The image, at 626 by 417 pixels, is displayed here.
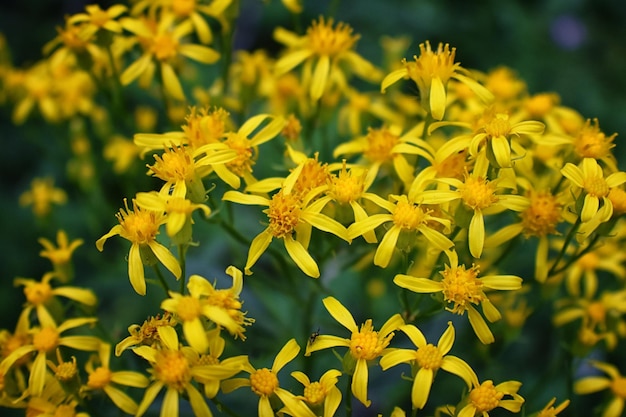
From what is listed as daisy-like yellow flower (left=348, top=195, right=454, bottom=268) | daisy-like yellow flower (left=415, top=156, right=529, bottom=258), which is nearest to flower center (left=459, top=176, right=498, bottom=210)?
daisy-like yellow flower (left=415, top=156, right=529, bottom=258)

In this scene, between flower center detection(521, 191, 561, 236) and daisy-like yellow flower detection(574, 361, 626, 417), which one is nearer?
flower center detection(521, 191, 561, 236)

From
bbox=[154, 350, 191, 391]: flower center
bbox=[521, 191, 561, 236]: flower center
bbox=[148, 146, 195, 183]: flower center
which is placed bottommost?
bbox=[154, 350, 191, 391]: flower center

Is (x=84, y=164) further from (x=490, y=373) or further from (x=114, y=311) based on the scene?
(x=490, y=373)

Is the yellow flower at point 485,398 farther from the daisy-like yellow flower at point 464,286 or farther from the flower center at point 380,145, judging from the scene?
the flower center at point 380,145

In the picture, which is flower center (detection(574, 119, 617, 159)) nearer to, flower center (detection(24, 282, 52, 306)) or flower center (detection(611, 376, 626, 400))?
flower center (detection(611, 376, 626, 400))

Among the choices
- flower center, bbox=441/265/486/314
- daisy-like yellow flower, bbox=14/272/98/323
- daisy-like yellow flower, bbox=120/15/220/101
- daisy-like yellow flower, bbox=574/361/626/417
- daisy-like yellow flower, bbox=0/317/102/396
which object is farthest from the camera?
daisy-like yellow flower, bbox=120/15/220/101

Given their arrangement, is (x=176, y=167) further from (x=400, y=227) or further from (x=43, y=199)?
(x=43, y=199)
